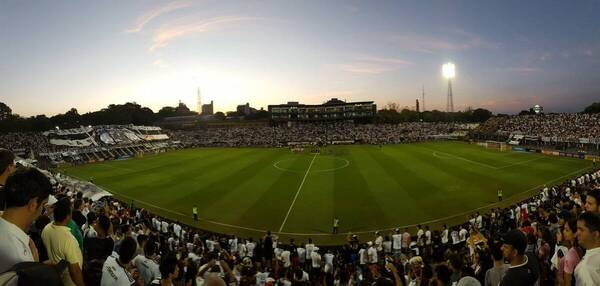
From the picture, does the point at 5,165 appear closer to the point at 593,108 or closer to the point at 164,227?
the point at 164,227

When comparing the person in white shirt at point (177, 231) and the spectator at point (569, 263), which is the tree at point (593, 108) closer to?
the spectator at point (569, 263)

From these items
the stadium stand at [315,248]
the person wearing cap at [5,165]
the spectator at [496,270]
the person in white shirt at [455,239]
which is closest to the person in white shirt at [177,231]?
the stadium stand at [315,248]

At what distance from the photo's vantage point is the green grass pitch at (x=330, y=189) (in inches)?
819

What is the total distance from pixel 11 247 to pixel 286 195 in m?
25.0

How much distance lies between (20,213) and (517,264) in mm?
6143

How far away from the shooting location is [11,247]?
2668mm

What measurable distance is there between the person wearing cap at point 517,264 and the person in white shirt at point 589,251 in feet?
1.78

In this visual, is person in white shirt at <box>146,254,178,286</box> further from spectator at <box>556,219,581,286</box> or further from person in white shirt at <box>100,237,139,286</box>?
spectator at <box>556,219,581,286</box>

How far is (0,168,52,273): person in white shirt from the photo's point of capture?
265 centimetres

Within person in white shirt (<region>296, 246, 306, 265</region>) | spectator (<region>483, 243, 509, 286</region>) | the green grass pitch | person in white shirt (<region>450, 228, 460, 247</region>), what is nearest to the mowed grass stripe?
the green grass pitch

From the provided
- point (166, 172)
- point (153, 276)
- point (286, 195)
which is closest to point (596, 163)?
point (286, 195)

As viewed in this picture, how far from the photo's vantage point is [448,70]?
62812mm

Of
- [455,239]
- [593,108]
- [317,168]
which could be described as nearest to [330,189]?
[317,168]

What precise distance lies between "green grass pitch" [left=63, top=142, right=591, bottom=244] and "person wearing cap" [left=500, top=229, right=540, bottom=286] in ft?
45.5
